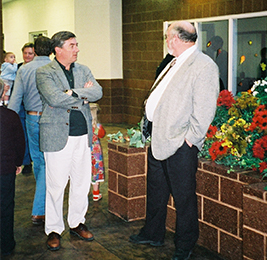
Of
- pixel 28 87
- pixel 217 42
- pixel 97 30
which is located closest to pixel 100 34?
pixel 97 30

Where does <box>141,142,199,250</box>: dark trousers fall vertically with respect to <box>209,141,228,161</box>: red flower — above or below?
below

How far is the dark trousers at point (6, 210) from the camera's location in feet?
10.8

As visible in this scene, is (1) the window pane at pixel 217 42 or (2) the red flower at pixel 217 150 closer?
(2) the red flower at pixel 217 150

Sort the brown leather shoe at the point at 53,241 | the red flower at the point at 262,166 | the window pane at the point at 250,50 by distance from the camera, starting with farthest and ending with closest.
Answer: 1. the window pane at the point at 250,50
2. the brown leather shoe at the point at 53,241
3. the red flower at the point at 262,166

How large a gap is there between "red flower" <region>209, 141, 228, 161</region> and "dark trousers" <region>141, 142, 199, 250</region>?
7.7 inches

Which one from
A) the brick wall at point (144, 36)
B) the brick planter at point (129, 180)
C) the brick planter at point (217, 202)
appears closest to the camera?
the brick planter at point (217, 202)

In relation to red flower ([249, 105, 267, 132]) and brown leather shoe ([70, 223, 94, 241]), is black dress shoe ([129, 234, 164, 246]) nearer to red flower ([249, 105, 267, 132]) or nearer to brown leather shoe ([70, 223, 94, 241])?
brown leather shoe ([70, 223, 94, 241])

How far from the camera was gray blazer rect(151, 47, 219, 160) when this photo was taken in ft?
9.77

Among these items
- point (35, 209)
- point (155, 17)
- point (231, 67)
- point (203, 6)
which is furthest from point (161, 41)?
point (35, 209)

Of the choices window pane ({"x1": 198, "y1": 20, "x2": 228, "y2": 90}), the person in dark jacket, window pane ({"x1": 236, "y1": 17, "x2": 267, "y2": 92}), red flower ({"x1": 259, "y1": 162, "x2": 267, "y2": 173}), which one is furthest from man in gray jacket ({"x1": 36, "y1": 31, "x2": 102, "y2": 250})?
window pane ({"x1": 198, "y1": 20, "x2": 228, "y2": 90})

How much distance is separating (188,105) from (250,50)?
190 inches

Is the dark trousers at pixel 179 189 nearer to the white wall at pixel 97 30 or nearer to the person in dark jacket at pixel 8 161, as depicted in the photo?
the person in dark jacket at pixel 8 161

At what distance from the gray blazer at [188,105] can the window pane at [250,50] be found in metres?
4.51

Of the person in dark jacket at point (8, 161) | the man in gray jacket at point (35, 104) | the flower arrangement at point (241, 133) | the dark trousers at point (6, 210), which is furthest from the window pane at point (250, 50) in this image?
the dark trousers at point (6, 210)
